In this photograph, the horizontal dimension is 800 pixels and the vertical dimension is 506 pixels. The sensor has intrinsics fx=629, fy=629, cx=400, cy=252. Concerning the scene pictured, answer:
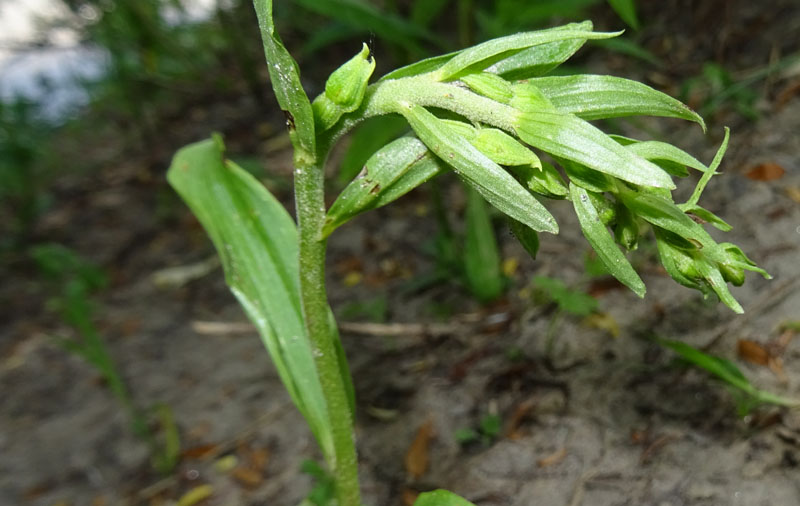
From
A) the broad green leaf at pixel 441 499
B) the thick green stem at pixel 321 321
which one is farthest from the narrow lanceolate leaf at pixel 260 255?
the broad green leaf at pixel 441 499

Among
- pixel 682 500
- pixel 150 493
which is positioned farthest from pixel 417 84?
pixel 150 493

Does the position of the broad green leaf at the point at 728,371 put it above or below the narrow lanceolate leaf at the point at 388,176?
below

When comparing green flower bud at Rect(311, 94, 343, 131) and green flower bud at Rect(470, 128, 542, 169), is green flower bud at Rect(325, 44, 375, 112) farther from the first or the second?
green flower bud at Rect(470, 128, 542, 169)

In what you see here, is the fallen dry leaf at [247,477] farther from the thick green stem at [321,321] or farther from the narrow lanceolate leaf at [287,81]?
the narrow lanceolate leaf at [287,81]

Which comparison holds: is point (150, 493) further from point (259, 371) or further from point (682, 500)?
point (682, 500)

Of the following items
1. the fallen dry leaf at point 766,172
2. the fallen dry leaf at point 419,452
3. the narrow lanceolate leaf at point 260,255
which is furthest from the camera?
the fallen dry leaf at point 766,172

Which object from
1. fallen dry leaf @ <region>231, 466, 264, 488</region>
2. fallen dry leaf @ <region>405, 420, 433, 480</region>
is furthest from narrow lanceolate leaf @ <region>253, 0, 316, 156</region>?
fallen dry leaf @ <region>231, 466, 264, 488</region>
